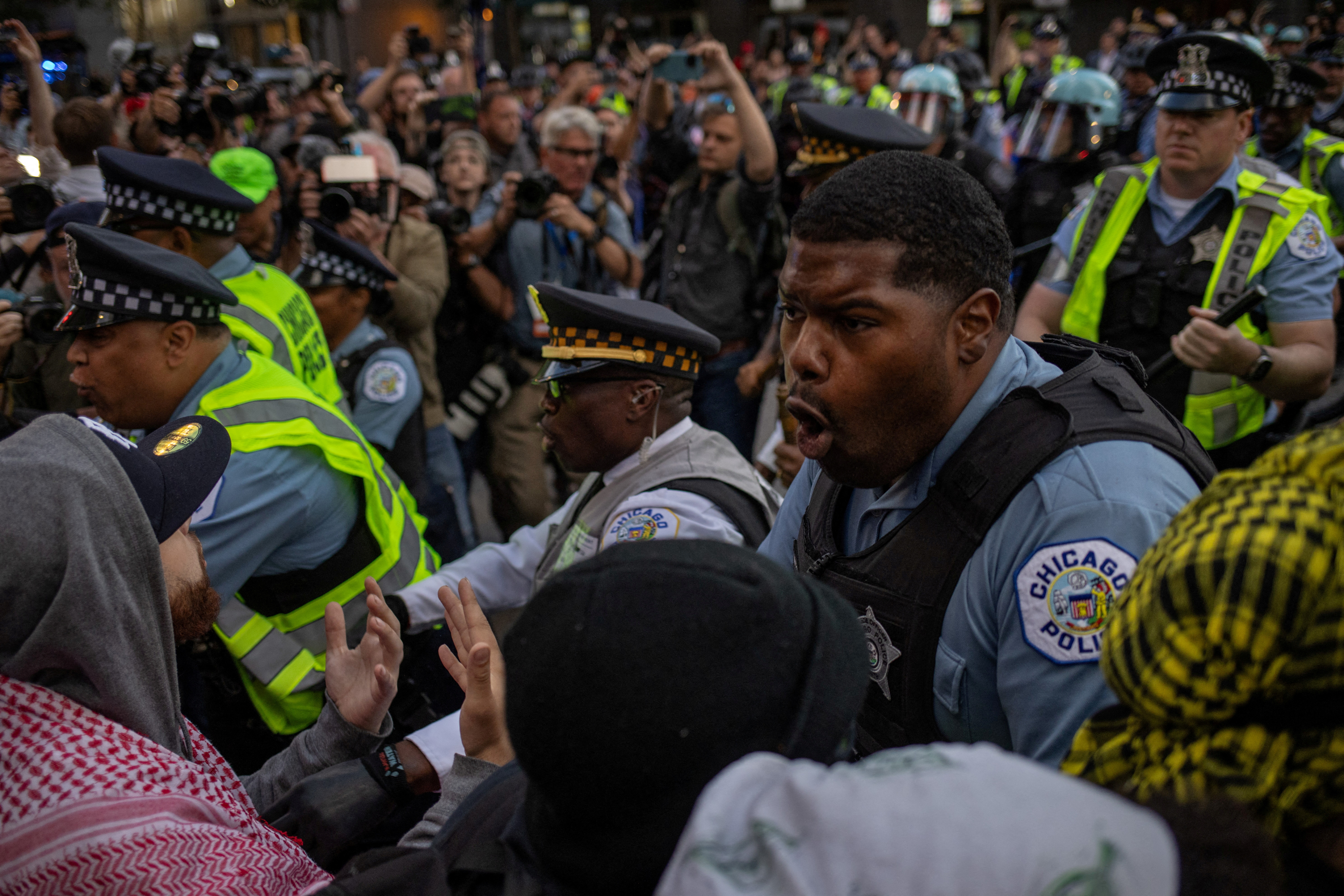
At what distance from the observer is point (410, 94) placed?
8.59 m

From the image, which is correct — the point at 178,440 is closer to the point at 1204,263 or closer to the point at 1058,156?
the point at 1204,263

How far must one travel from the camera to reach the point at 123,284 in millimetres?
2641

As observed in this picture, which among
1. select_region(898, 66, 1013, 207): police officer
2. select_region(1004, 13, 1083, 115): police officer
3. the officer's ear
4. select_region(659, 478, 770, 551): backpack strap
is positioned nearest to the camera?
the officer's ear

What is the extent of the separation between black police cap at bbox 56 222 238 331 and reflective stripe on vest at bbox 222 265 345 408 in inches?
20.0

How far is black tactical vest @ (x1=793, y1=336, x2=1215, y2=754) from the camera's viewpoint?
4.71 ft

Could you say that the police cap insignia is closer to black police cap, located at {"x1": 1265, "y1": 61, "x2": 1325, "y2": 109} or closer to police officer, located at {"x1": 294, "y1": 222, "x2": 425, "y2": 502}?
police officer, located at {"x1": 294, "y1": 222, "x2": 425, "y2": 502}

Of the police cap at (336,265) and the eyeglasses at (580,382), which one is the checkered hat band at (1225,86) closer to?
the eyeglasses at (580,382)

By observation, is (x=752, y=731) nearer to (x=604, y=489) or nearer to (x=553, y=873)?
(x=553, y=873)

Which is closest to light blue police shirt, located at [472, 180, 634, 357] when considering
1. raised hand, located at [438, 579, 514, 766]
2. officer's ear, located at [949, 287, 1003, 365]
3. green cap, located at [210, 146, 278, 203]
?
green cap, located at [210, 146, 278, 203]

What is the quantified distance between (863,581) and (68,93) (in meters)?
14.3

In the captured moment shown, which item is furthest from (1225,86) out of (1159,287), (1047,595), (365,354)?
(365,354)

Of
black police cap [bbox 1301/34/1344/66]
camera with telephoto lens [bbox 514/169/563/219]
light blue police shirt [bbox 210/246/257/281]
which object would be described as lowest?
light blue police shirt [bbox 210/246/257/281]

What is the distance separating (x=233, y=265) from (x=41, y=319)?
0.74 metres

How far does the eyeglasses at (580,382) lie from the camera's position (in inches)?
104
